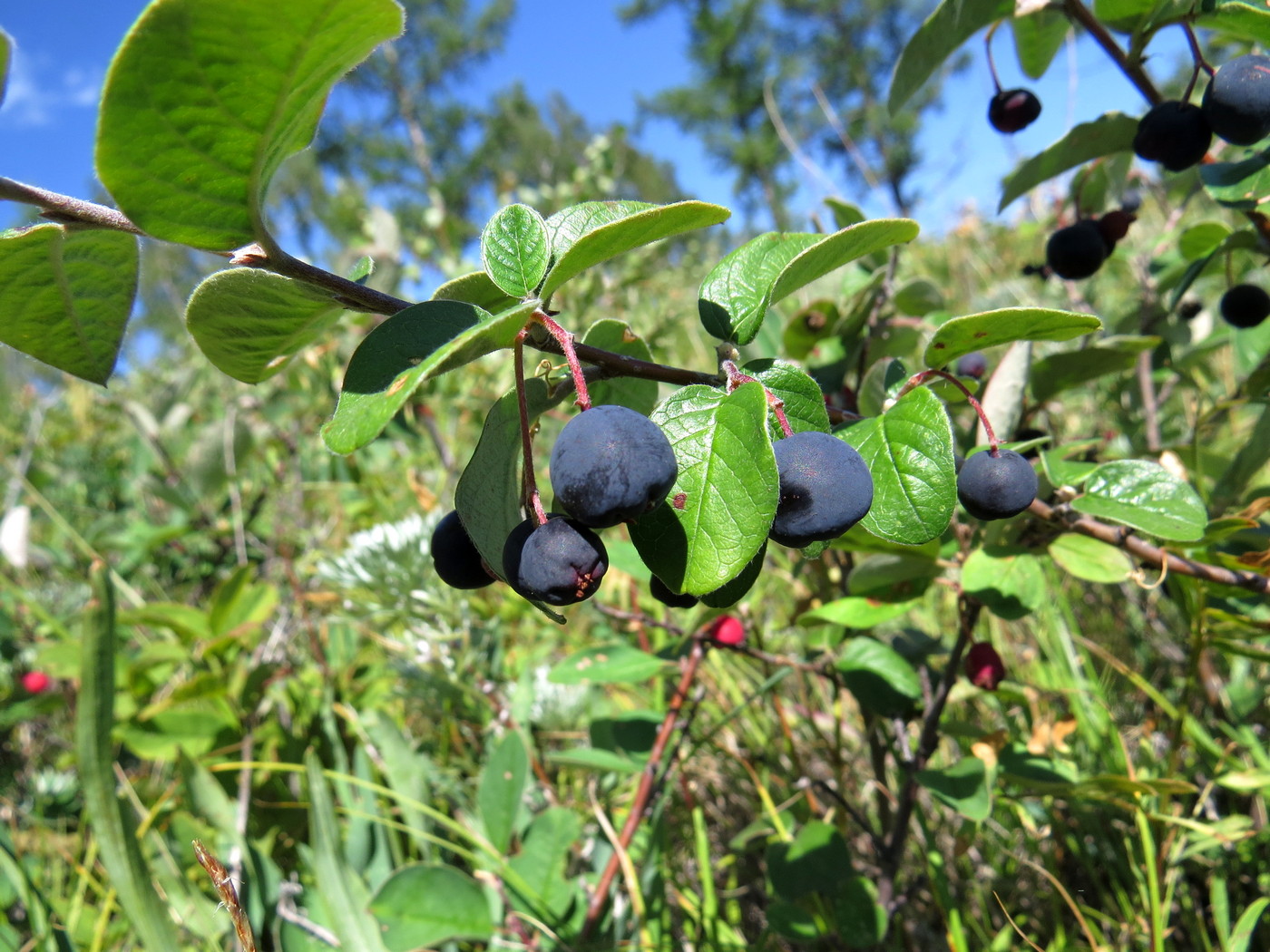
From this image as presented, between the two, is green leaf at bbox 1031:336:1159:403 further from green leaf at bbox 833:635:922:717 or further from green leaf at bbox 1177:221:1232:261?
green leaf at bbox 833:635:922:717

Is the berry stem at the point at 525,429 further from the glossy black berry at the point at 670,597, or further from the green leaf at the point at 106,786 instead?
the green leaf at the point at 106,786

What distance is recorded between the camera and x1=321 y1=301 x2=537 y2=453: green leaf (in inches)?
17.8

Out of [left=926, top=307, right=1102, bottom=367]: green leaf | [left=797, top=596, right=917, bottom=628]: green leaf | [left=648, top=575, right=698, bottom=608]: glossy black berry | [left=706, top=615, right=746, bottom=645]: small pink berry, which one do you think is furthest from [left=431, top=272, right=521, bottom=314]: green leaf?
[left=706, top=615, right=746, bottom=645]: small pink berry

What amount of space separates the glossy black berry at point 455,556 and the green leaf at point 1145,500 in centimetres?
62

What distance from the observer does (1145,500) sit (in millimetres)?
839

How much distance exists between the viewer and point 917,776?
106cm

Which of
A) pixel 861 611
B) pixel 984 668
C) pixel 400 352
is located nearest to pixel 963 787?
pixel 984 668

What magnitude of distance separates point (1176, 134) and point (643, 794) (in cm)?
114

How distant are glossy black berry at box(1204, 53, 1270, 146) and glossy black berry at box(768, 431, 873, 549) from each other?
72 centimetres

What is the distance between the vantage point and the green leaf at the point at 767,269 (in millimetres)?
656

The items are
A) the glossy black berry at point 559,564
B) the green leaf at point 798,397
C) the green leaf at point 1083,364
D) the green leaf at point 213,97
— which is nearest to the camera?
the green leaf at point 213,97

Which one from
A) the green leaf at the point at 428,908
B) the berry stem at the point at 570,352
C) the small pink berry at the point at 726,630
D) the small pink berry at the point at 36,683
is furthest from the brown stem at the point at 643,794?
the small pink berry at the point at 36,683

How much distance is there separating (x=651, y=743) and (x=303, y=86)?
3.52 ft

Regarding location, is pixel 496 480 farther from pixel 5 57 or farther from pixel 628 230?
pixel 5 57
